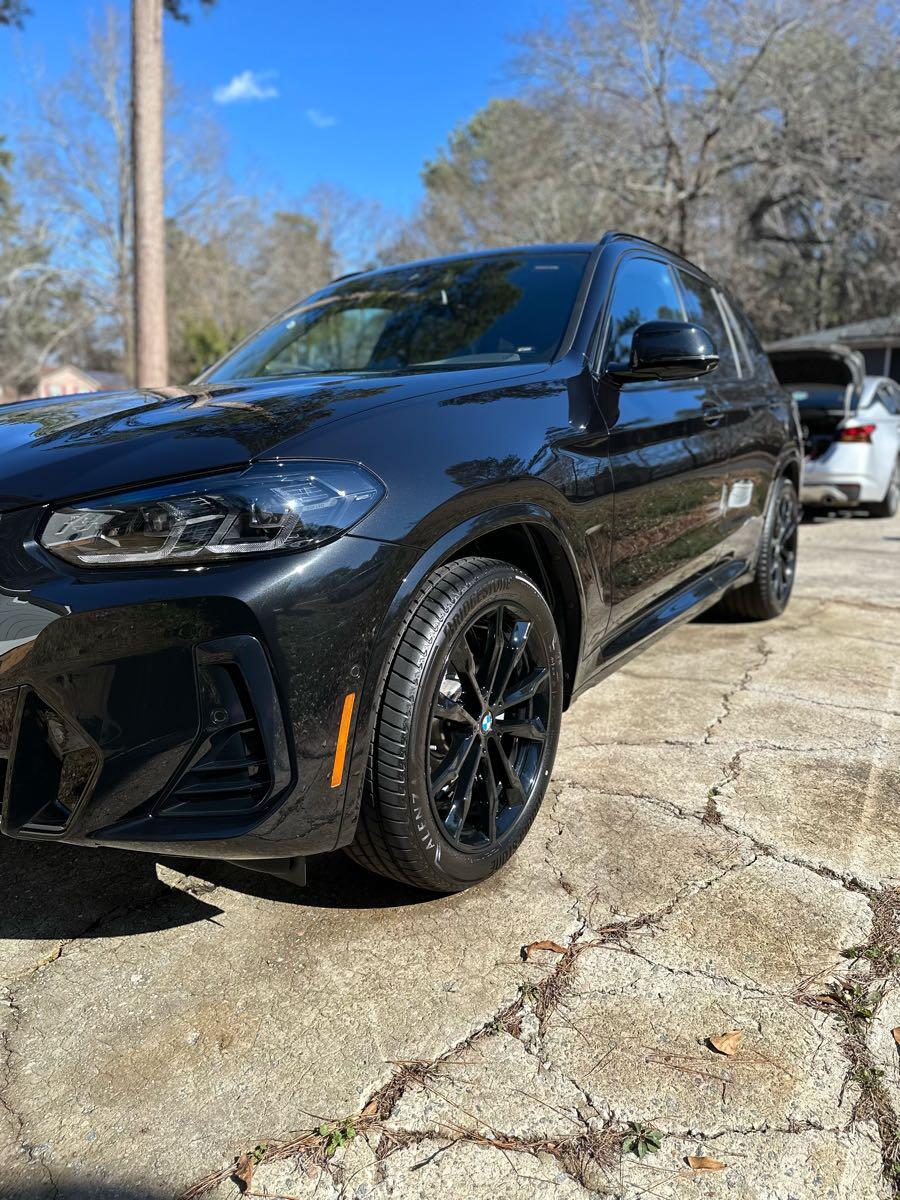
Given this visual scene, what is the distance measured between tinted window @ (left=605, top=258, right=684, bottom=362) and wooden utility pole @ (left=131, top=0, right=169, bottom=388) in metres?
6.37

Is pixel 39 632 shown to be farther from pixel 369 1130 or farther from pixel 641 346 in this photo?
pixel 641 346

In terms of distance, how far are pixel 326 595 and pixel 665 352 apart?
1468mm

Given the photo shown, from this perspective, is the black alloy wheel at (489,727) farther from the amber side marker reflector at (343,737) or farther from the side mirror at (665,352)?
the side mirror at (665,352)

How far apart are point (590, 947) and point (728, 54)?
65.2ft

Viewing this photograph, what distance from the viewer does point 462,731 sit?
2.17 metres

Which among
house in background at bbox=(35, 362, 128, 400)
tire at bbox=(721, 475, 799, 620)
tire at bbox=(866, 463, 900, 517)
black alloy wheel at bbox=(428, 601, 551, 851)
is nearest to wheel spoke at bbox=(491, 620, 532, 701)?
black alloy wheel at bbox=(428, 601, 551, 851)

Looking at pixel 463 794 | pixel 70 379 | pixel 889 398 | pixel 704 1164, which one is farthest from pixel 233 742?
pixel 70 379

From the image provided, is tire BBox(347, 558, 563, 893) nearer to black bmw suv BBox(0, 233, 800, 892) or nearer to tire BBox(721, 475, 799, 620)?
black bmw suv BBox(0, 233, 800, 892)

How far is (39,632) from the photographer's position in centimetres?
168

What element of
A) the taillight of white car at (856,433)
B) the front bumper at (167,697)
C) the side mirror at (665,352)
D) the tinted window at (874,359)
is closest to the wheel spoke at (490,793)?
the front bumper at (167,697)

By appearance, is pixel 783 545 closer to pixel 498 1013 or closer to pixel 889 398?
pixel 498 1013

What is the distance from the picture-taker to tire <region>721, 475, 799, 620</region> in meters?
4.62

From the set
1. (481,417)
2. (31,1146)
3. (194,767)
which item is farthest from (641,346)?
(31,1146)

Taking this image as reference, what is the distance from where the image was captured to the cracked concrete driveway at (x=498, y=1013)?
1.50 meters
